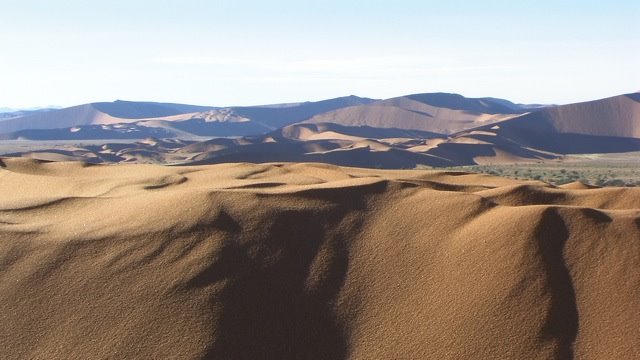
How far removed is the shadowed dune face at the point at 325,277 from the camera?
10.1m

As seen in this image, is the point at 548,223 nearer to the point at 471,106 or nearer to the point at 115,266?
the point at 115,266

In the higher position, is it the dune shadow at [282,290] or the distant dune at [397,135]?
the dune shadow at [282,290]

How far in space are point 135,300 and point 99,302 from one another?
2.17 feet

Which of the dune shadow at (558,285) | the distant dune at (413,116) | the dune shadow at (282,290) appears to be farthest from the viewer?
the distant dune at (413,116)

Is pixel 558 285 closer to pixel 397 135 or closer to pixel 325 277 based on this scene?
pixel 325 277

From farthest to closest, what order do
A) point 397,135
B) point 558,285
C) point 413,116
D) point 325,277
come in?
point 413,116 < point 397,135 < point 325,277 < point 558,285

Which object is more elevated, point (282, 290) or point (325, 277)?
point (325, 277)

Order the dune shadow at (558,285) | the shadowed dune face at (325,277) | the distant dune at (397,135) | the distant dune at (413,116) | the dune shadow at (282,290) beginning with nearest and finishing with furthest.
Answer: the dune shadow at (558,285), the shadowed dune face at (325,277), the dune shadow at (282,290), the distant dune at (397,135), the distant dune at (413,116)

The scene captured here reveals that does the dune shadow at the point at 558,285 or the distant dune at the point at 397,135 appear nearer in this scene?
the dune shadow at the point at 558,285

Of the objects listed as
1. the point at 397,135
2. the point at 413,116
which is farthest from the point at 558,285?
the point at 413,116

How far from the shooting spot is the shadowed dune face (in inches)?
399

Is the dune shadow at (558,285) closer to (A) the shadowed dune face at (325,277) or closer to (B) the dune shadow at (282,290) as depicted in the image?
(A) the shadowed dune face at (325,277)

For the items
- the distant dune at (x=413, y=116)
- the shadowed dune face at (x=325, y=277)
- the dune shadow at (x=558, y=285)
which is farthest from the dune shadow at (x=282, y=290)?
the distant dune at (x=413, y=116)

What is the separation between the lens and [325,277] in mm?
11828
